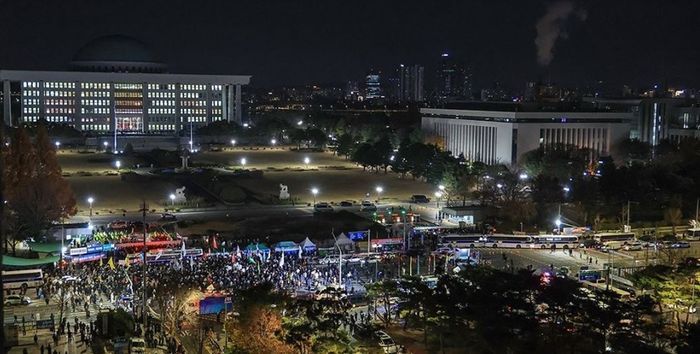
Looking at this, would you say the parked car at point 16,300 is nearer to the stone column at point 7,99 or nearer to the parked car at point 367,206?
the parked car at point 367,206

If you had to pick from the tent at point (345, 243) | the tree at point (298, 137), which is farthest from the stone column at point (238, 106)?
the tent at point (345, 243)

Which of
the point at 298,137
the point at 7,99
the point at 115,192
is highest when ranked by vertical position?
the point at 7,99

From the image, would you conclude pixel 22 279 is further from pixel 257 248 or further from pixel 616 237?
pixel 616 237

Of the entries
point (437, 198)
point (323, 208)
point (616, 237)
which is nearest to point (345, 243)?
A: point (323, 208)

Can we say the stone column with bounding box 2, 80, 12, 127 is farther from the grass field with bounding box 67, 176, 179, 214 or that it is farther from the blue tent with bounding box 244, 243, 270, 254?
the blue tent with bounding box 244, 243, 270, 254

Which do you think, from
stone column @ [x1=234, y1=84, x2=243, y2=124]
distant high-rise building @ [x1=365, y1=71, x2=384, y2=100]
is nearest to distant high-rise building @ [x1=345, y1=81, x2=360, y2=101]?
distant high-rise building @ [x1=365, y1=71, x2=384, y2=100]

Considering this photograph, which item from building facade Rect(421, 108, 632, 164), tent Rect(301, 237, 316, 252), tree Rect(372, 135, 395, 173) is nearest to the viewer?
tent Rect(301, 237, 316, 252)
